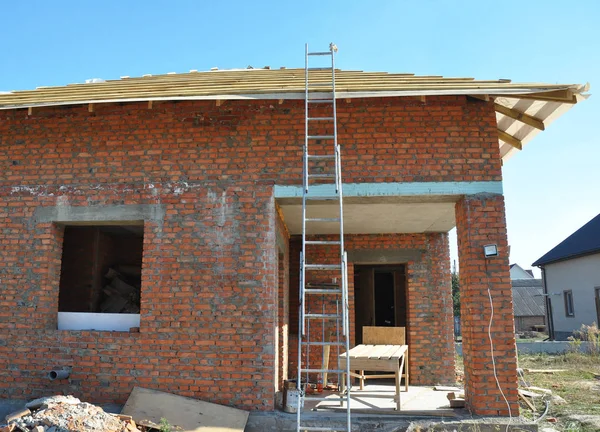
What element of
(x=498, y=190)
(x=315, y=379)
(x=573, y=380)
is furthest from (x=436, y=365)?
(x=498, y=190)

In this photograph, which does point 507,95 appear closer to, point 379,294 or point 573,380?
point 573,380

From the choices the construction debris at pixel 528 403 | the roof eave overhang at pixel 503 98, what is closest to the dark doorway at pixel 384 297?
the construction debris at pixel 528 403

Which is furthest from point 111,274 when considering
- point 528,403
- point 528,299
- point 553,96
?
point 528,299

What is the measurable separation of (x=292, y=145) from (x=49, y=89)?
4.79 metres

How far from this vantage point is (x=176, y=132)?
7.29 meters

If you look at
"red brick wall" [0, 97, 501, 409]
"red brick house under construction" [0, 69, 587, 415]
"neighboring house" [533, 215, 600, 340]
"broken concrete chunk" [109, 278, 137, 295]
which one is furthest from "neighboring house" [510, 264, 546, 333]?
"red brick wall" [0, 97, 501, 409]

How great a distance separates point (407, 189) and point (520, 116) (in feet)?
7.25

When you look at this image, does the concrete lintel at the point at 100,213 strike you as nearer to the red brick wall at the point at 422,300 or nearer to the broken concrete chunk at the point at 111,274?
the broken concrete chunk at the point at 111,274

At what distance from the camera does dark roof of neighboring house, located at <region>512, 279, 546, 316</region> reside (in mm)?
33938

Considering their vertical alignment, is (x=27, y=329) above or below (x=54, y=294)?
below

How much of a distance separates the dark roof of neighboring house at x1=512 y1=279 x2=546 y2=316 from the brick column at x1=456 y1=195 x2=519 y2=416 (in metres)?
28.4

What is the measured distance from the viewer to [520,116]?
7508 millimetres

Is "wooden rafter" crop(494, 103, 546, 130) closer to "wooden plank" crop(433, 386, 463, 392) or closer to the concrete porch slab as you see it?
the concrete porch slab

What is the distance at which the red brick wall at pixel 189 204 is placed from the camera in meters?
6.73
